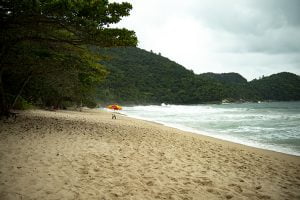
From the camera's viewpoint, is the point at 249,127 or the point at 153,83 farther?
the point at 153,83

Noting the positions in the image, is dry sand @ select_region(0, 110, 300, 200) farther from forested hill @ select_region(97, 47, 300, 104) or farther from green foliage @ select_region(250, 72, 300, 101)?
green foliage @ select_region(250, 72, 300, 101)

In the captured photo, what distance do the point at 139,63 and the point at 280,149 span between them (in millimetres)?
101055

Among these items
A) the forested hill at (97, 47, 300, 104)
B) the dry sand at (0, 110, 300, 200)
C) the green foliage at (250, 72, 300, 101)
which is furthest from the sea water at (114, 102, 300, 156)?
the green foliage at (250, 72, 300, 101)

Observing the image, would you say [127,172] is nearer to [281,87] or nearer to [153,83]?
[153,83]

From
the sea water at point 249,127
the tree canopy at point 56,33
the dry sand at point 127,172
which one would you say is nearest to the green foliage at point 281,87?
the sea water at point 249,127

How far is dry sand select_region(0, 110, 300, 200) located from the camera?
185 inches

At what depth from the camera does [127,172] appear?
5.87 m

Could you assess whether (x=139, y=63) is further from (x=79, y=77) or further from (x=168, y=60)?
(x=79, y=77)

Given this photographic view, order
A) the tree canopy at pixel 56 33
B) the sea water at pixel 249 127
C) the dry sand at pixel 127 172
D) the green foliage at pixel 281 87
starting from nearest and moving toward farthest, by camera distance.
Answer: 1. the dry sand at pixel 127 172
2. the tree canopy at pixel 56 33
3. the sea water at pixel 249 127
4. the green foliage at pixel 281 87

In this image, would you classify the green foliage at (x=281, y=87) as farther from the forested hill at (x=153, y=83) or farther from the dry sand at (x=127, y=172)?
the dry sand at (x=127, y=172)

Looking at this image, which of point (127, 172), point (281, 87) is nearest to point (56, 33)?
point (127, 172)

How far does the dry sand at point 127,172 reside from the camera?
4.69 metres

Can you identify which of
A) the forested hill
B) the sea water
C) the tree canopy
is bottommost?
the sea water

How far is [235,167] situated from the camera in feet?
23.6
